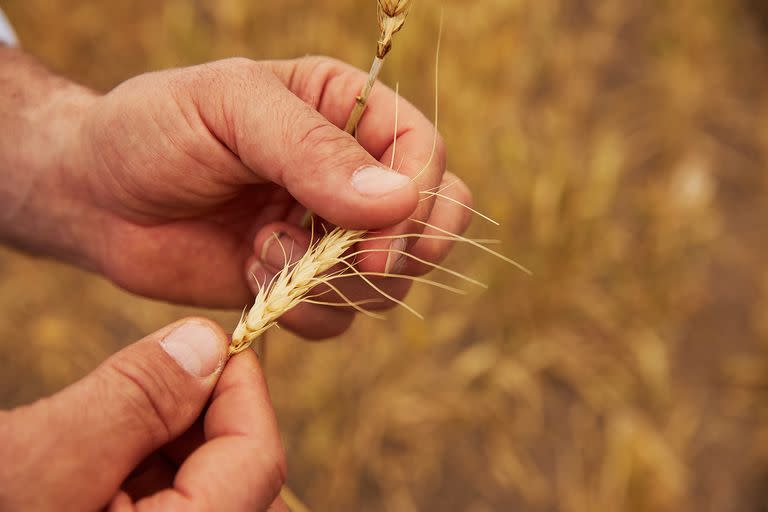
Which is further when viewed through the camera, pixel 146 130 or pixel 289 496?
pixel 289 496

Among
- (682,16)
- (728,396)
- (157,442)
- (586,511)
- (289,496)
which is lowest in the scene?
(586,511)

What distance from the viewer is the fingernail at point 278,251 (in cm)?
111

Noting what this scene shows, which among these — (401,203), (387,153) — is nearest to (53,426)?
(401,203)

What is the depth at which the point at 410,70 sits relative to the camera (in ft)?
7.44

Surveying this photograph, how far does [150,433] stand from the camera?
0.81m

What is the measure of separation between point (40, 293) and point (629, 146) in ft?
7.10

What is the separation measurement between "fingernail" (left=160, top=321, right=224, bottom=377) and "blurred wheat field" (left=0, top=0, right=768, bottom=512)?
3.26ft

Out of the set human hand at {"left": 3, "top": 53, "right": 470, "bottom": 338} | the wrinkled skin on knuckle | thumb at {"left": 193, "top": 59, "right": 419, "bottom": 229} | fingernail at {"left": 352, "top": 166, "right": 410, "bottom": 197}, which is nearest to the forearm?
human hand at {"left": 3, "top": 53, "right": 470, "bottom": 338}

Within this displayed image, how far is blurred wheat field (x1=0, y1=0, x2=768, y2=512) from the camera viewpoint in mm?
1836

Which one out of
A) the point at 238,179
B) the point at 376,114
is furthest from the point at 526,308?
the point at 238,179

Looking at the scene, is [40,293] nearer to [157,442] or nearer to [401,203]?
[157,442]

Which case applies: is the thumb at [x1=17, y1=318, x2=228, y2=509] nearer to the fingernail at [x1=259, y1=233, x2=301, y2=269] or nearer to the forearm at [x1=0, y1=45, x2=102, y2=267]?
the fingernail at [x1=259, y1=233, x2=301, y2=269]

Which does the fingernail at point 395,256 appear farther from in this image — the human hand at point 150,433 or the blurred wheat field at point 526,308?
the blurred wheat field at point 526,308

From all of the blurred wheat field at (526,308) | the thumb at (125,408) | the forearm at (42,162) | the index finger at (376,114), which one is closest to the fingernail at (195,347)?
the thumb at (125,408)
